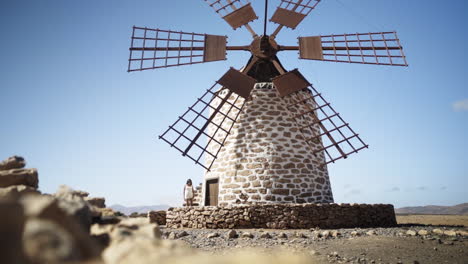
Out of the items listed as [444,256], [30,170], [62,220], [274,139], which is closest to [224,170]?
[274,139]

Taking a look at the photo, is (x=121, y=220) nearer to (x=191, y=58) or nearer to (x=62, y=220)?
(x=62, y=220)

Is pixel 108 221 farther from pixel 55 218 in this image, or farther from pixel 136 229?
pixel 55 218

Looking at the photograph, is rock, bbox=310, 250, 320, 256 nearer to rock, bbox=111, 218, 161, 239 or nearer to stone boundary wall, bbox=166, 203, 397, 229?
stone boundary wall, bbox=166, 203, 397, 229

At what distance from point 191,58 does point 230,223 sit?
5.42 meters

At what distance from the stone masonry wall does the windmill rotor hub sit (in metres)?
1.02

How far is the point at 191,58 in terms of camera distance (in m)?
9.11

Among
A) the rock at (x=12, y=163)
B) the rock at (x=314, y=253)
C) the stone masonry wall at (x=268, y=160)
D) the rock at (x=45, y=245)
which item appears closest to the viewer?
the rock at (x=45, y=245)

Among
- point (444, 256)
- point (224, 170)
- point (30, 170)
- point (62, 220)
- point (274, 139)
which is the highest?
point (274, 139)

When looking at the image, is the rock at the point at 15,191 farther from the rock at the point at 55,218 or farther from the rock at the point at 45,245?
the rock at the point at 45,245

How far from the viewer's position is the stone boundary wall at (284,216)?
23.0 ft

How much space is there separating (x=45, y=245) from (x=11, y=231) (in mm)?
151

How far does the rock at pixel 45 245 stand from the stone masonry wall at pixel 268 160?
7.39 metres

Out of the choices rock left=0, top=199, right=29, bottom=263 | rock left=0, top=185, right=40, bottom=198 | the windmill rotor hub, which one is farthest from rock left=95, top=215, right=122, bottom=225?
the windmill rotor hub

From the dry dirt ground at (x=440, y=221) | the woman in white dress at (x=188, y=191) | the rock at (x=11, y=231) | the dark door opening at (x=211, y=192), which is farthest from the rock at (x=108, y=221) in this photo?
the dry dirt ground at (x=440, y=221)
